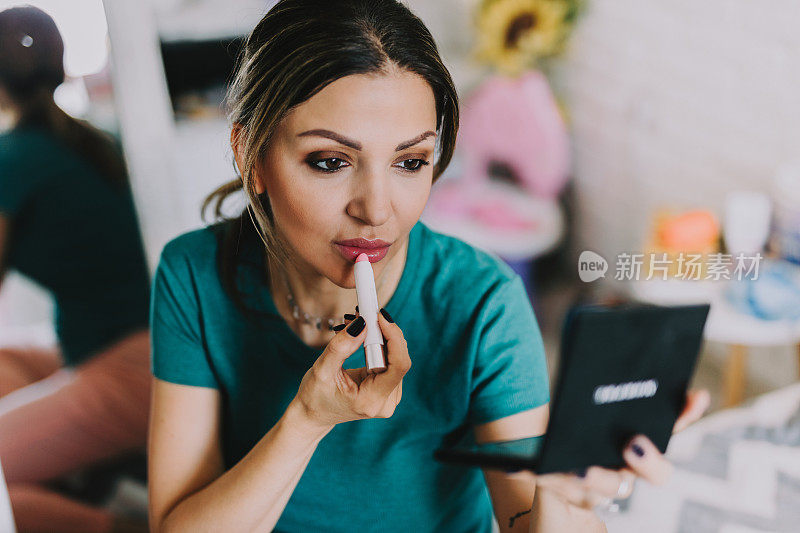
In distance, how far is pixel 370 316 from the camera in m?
0.48

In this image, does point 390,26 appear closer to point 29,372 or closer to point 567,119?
point 29,372

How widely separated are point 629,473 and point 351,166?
33 cm

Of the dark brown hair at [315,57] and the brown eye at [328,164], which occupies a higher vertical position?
the dark brown hair at [315,57]

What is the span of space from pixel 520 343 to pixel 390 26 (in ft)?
1.01

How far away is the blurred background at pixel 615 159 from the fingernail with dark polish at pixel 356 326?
0.96 ft

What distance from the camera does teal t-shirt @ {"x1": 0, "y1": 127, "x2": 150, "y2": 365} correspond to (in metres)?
0.86

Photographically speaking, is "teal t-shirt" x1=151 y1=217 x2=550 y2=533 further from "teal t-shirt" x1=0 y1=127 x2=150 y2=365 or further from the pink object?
the pink object

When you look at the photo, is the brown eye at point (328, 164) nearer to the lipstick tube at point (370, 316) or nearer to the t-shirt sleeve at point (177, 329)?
the lipstick tube at point (370, 316)

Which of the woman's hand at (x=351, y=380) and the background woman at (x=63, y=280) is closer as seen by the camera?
the woman's hand at (x=351, y=380)

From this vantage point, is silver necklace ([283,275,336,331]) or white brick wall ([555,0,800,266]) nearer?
silver necklace ([283,275,336,331])

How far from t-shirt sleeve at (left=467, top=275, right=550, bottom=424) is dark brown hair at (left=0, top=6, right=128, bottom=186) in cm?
69

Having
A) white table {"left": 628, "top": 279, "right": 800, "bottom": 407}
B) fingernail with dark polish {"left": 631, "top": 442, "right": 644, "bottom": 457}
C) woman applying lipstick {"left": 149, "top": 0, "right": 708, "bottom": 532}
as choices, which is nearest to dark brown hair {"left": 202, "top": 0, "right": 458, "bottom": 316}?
woman applying lipstick {"left": 149, "top": 0, "right": 708, "bottom": 532}

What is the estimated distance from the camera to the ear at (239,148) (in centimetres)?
52

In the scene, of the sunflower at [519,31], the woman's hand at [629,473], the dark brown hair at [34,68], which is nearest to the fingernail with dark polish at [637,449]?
the woman's hand at [629,473]
